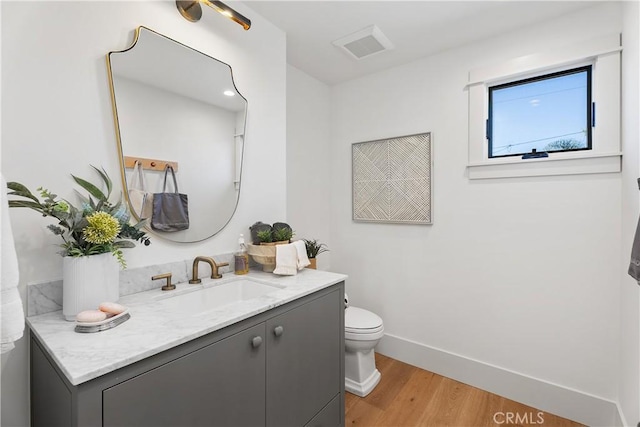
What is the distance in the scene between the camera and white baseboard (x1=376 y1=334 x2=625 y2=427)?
183 cm

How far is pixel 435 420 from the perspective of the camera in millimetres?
1880

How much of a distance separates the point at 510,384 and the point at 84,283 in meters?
2.53

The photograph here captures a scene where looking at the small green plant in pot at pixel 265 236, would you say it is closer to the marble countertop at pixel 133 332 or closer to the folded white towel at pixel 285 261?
the folded white towel at pixel 285 261

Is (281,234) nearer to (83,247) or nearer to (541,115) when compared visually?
(83,247)

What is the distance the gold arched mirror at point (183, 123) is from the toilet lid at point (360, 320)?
1.14 m

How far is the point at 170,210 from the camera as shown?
1.51 meters

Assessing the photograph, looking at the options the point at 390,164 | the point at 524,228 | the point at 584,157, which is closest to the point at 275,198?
the point at 390,164

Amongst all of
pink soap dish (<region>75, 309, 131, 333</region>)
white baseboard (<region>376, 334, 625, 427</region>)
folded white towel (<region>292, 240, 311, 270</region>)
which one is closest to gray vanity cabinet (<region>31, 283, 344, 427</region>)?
pink soap dish (<region>75, 309, 131, 333</region>)

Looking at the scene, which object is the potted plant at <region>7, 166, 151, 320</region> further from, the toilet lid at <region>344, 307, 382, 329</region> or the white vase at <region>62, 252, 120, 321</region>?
the toilet lid at <region>344, 307, 382, 329</region>

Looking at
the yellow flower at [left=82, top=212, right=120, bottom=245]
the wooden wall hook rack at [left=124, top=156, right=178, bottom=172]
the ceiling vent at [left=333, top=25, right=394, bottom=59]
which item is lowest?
the yellow flower at [left=82, top=212, right=120, bottom=245]

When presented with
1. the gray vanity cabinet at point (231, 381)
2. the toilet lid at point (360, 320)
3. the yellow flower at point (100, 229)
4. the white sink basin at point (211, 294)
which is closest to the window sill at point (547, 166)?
the toilet lid at point (360, 320)

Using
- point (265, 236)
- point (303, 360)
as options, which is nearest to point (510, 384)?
point (303, 360)

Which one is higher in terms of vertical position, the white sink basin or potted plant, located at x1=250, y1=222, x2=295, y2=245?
potted plant, located at x1=250, y1=222, x2=295, y2=245

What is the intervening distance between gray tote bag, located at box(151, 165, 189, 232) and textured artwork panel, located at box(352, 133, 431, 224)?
1648 millimetres
